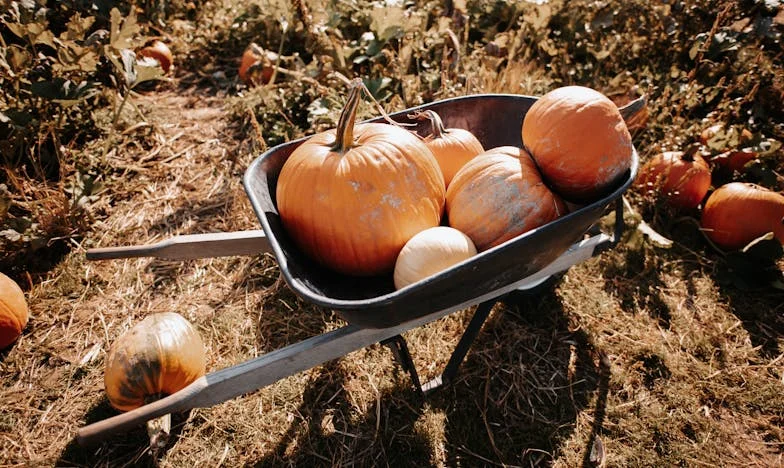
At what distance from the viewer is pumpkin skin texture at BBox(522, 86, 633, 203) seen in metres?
1.54

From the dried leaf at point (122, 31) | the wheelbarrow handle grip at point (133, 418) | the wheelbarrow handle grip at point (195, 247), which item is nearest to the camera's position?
the wheelbarrow handle grip at point (133, 418)

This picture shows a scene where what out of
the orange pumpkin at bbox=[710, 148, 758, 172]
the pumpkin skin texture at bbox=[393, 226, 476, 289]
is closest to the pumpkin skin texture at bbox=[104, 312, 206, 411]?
the pumpkin skin texture at bbox=[393, 226, 476, 289]

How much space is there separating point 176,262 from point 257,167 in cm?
143

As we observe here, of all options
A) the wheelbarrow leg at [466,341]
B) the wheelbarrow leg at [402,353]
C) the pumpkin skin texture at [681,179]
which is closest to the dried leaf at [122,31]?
the wheelbarrow leg at [402,353]

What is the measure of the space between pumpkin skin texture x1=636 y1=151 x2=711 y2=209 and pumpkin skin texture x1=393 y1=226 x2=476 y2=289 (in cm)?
204

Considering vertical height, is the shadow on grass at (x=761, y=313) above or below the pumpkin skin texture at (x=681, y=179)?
below

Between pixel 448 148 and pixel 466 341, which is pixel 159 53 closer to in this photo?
pixel 448 148

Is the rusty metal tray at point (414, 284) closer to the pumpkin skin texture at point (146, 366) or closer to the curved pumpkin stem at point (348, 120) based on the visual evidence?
the curved pumpkin stem at point (348, 120)

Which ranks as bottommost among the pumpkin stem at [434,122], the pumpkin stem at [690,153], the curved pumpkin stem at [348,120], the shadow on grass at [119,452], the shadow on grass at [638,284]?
the shadow on grass at [119,452]

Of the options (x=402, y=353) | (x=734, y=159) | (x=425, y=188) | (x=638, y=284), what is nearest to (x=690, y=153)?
(x=734, y=159)

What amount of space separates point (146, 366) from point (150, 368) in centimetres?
2

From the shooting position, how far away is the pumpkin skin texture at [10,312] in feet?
6.97

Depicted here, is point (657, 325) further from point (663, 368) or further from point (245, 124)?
point (245, 124)

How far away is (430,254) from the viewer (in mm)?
1384
